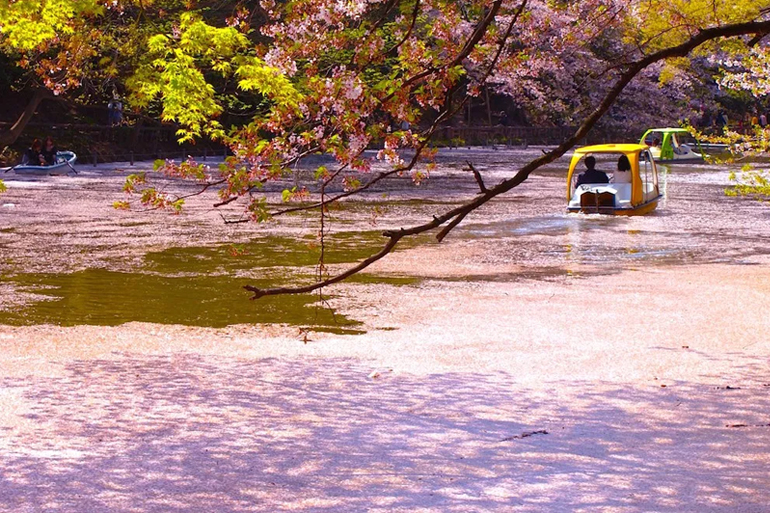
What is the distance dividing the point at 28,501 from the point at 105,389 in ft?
9.77

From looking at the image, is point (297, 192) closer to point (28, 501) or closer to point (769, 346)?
point (28, 501)

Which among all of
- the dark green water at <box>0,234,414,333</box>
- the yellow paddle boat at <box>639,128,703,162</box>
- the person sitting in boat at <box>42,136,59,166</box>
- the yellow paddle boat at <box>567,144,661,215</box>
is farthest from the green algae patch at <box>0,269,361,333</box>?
the yellow paddle boat at <box>639,128,703,162</box>

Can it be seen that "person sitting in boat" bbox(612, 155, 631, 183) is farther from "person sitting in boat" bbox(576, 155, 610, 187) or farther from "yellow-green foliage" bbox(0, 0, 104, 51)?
"yellow-green foliage" bbox(0, 0, 104, 51)

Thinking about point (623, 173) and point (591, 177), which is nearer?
point (591, 177)

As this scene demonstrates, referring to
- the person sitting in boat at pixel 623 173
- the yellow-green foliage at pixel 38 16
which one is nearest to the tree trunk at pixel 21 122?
the yellow-green foliage at pixel 38 16

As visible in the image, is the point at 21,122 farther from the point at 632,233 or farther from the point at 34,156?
the point at 632,233

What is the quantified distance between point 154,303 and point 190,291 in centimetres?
108

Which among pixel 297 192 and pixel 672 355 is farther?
pixel 672 355

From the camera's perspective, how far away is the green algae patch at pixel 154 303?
13.5 metres

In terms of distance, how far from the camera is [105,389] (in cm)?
988

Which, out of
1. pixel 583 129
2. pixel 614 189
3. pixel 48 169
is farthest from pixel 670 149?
pixel 583 129

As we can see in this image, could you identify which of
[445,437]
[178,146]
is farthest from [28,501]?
[178,146]

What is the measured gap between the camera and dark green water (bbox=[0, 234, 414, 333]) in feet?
44.7

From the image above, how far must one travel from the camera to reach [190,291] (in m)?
15.8
